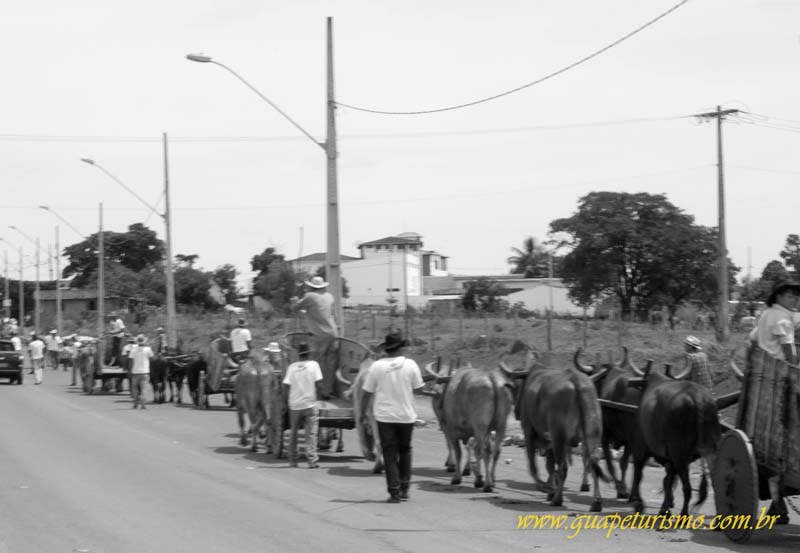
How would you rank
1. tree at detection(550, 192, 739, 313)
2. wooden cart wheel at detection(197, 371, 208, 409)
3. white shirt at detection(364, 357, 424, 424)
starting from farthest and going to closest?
tree at detection(550, 192, 739, 313) → wooden cart wheel at detection(197, 371, 208, 409) → white shirt at detection(364, 357, 424, 424)

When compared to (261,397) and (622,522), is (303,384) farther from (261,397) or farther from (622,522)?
(622,522)

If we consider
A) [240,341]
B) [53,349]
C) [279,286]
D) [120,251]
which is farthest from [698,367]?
[120,251]

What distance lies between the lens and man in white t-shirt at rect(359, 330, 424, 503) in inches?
508

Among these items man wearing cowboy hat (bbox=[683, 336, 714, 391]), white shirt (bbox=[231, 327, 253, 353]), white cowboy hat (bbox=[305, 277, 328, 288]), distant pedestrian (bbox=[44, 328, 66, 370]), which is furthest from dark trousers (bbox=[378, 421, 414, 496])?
distant pedestrian (bbox=[44, 328, 66, 370])

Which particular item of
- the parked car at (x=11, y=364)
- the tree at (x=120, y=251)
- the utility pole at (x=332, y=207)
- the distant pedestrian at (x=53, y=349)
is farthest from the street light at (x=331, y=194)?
the tree at (x=120, y=251)

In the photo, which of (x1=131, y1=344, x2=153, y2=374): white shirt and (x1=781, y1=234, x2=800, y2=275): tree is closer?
(x1=131, y1=344, x2=153, y2=374): white shirt

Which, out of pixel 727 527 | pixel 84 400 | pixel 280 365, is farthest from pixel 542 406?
pixel 84 400

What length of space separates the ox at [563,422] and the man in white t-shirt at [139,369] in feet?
56.1

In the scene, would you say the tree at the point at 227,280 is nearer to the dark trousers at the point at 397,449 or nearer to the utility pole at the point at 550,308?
the utility pole at the point at 550,308

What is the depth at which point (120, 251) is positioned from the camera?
10325 centimetres

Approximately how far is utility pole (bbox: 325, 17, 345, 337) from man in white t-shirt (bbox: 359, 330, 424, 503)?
31.5 ft

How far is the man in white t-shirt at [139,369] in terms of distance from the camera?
2858 cm

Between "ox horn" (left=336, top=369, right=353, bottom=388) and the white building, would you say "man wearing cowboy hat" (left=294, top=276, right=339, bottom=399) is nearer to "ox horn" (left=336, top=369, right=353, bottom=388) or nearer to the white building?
"ox horn" (left=336, top=369, right=353, bottom=388)

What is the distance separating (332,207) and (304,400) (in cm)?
862
